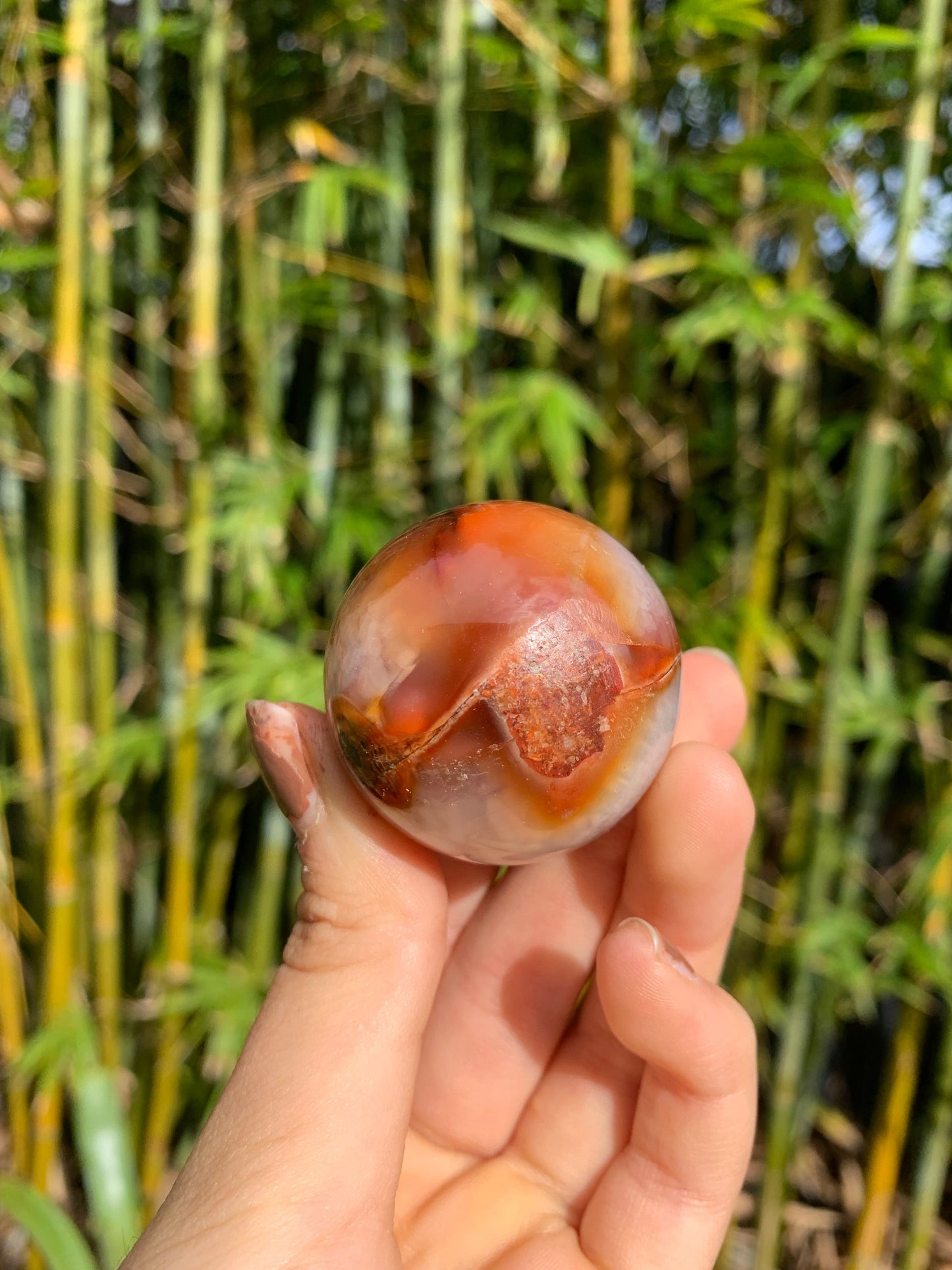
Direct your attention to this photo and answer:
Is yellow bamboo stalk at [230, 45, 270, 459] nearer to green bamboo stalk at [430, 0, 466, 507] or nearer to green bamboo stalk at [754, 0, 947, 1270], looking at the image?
green bamboo stalk at [430, 0, 466, 507]

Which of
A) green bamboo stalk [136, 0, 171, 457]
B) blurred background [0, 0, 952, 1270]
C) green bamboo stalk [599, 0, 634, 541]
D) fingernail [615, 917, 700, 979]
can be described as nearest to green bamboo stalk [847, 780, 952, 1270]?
blurred background [0, 0, 952, 1270]

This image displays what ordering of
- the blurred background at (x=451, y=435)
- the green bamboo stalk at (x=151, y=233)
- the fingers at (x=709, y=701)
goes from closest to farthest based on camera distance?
the fingers at (x=709, y=701) → the blurred background at (x=451, y=435) → the green bamboo stalk at (x=151, y=233)

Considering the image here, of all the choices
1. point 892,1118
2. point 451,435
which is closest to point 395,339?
point 451,435

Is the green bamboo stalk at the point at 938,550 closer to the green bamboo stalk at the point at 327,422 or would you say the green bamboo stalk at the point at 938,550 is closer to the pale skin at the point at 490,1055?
the pale skin at the point at 490,1055

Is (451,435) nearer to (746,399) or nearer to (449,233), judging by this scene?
(449,233)

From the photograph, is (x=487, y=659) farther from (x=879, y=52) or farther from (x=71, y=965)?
(x=879, y=52)

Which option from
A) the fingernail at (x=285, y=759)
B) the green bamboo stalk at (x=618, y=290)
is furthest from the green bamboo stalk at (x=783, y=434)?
the fingernail at (x=285, y=759)

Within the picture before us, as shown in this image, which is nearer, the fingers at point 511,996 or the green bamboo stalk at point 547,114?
the fingers at point 511,996

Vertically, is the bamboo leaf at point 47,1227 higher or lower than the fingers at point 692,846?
lower
